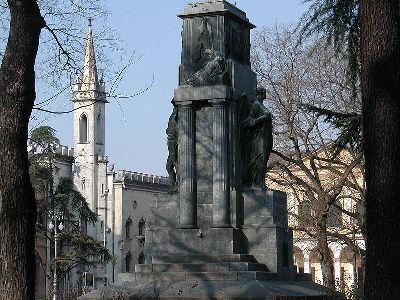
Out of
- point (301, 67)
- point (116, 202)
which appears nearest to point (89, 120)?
point (116, 202)

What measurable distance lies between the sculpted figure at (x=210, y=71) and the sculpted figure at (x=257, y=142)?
96cm

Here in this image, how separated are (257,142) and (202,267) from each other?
8.75ft

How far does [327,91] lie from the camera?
3697cm

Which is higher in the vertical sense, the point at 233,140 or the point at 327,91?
the point at 327,91

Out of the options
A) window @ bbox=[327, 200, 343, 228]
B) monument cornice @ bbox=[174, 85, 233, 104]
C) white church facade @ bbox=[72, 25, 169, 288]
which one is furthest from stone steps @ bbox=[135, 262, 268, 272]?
white church facade @ bbox=[72, 25, 169, 288]

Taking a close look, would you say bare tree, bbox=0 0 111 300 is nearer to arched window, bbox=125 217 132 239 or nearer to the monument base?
the monument base

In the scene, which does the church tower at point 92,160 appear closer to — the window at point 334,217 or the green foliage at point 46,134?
the green foliage at point 46,134

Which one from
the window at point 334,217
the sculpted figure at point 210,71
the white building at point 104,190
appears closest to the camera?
the sculpted figure at point 210,71

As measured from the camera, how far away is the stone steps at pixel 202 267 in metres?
17.1

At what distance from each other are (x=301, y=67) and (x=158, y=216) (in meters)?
20.2

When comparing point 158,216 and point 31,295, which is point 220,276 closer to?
point 158,216

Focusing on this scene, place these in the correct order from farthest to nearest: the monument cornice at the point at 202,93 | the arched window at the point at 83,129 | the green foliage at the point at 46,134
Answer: the arched window at the point at 83,129 < the green foliage at the point at 46,134 < the monument cornice at the point at 202,93

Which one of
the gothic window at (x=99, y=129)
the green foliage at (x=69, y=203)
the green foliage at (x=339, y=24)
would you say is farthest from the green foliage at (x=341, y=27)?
the gothic window at (x=99, y=129)

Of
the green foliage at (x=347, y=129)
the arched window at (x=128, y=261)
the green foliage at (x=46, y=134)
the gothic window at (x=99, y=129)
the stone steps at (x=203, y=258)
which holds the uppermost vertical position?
the gothic window at (x=99, y=129)
